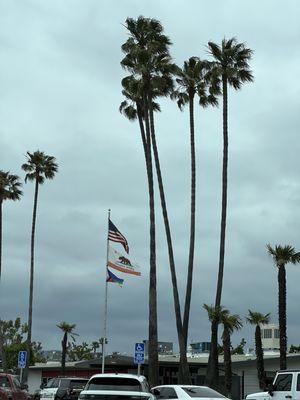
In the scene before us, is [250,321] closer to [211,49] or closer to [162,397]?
[211,49]

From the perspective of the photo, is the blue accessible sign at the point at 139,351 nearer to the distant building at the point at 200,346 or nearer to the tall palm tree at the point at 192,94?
the tall palm tree at the point at 192,94

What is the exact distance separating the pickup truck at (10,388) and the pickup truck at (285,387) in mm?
9463

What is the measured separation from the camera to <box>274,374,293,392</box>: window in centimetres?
1947

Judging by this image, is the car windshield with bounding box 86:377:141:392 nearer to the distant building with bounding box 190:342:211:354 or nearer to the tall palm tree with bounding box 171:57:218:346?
the tall palm tree with bounding box 171:57:218:346

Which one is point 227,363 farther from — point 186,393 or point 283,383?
point 186,393

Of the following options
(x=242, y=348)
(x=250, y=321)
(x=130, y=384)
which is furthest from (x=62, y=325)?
(x=130, y=384)

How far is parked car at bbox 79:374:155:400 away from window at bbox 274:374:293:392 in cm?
419

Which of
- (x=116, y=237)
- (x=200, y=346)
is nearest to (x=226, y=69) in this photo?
(x=116, y=237)

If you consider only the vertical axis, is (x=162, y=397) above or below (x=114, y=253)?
below

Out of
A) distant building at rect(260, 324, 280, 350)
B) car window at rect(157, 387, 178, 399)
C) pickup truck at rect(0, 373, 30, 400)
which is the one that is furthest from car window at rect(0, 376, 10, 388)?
distant building at rect(260, 324, 280, 350)

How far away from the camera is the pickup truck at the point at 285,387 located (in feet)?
62.6

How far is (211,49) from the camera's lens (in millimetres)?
45750

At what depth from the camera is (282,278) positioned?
35.2 metres

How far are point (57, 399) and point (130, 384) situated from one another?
1591 cm
